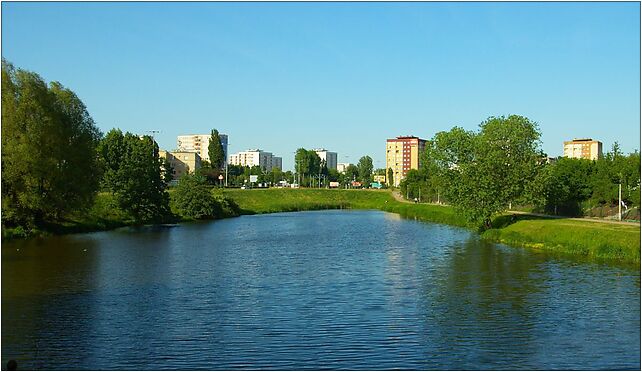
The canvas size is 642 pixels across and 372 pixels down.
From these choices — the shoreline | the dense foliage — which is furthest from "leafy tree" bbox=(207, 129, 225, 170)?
the dense foliage

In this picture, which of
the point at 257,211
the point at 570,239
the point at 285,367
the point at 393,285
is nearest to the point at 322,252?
the point at 393,285

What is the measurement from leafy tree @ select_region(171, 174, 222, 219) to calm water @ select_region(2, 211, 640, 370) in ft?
124

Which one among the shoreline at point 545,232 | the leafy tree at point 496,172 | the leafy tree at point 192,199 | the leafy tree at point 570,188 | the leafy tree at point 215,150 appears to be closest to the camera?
the shoreline at point 545,232

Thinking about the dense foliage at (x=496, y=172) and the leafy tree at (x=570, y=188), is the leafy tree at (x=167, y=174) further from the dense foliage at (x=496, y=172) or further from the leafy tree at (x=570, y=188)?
the leafy tree at (x=570, y=188)

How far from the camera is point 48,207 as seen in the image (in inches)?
2120

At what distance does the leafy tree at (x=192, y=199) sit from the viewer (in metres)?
83.5

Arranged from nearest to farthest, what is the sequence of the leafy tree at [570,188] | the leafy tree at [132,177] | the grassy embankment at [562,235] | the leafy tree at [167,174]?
the grassy embankment at [562,235] → the leafy tree at [570,188] → the leafy tree at [132,177] → the leafy tree at [167,174]

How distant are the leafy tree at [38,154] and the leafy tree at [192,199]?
972 inches

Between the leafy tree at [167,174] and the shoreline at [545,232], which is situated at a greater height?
the leafy tree at [167,174]

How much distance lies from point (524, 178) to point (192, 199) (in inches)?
1687

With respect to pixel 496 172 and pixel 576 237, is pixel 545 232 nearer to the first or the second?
pixel 576 237

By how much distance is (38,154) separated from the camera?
5081 centimetres

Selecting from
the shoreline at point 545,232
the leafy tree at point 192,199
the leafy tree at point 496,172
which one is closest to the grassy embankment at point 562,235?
the shoreline at point 545,232

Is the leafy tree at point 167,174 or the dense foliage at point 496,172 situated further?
the leafy tree at point 167,174
